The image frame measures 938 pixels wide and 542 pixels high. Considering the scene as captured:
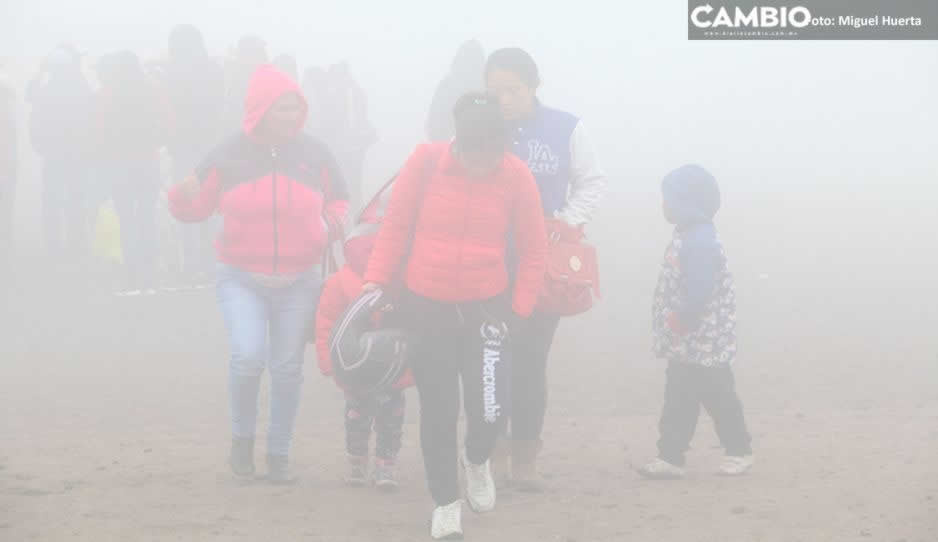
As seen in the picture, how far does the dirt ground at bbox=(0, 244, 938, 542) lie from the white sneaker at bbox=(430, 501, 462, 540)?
0.27ft

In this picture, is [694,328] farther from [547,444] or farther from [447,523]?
[447,523]

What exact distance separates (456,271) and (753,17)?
4784mm

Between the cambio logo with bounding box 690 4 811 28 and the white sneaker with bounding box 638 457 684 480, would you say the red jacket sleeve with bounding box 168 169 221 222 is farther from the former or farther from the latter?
the cambio logo with bounding box 690 4 811 28

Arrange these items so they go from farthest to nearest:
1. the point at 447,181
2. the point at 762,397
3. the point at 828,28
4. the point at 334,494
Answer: the point at 828,28 → the point at 762,397 → the point at 334,494 → the point at 447,181

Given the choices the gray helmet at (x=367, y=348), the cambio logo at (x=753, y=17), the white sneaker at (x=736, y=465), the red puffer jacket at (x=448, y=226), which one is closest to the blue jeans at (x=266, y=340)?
the gray helmet at (x=367, y=348)

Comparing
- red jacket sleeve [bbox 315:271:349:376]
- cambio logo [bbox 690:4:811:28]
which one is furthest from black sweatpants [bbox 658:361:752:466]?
cambio logo [bbox 690:4:811:28]

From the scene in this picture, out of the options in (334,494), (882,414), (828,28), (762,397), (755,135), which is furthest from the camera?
(755,135)

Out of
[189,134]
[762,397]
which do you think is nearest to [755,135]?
[189,134]

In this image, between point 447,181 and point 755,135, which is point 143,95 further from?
point 755,135

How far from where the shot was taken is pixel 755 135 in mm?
33938

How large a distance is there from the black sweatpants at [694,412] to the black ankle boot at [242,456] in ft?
6.11

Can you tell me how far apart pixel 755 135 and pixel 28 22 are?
22.2 m

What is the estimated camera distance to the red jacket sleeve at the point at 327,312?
22.7 feet

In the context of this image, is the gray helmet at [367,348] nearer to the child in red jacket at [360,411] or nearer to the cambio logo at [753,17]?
the child in red jacket at [360,411]
